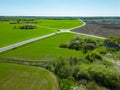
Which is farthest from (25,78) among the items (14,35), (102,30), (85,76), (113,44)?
(102,30)

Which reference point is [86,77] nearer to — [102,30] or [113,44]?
[113,44]

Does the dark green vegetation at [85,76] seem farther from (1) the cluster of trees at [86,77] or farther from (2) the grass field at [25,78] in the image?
(2) the grass field at [25,78]

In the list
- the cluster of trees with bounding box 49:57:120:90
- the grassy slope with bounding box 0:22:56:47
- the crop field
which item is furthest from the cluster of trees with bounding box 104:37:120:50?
the grassy slope with bounding box 0:22:56:47

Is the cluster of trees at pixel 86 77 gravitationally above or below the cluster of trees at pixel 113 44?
above

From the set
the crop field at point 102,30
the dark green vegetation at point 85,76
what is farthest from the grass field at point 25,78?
the crop field at point 102,30

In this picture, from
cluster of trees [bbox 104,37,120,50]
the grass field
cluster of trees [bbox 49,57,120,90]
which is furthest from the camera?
cluster of trees [bbox 104,37,120,50]

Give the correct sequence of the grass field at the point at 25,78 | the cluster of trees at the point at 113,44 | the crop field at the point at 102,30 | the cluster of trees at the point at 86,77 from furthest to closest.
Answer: the crop field at the point at 102,30 < the cluster of trees at the point at 113,44 < the cluster of trees at the point at 86,77 < the grass field at the point at 25,78

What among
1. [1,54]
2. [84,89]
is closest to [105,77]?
[84,89]

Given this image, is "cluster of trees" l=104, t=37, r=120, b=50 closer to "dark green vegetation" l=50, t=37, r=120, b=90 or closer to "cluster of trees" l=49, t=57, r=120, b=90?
"dark green vegetation" l=50, t=37, r=120, b=90

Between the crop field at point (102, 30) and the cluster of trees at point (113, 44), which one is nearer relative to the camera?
the cluster of trees at point (113, 44)
